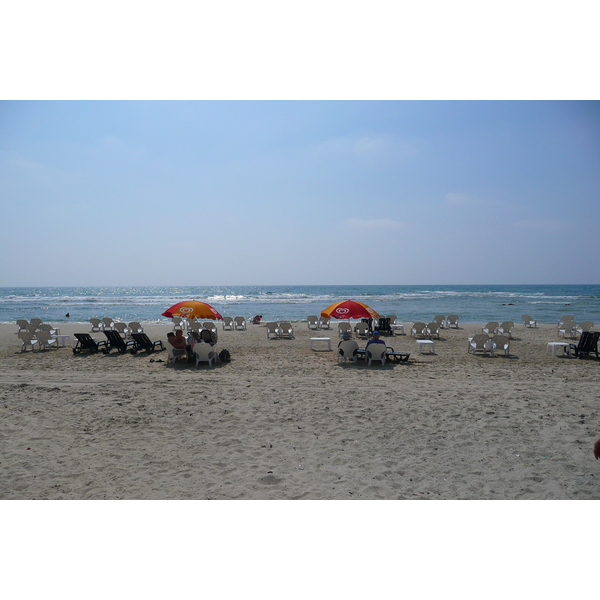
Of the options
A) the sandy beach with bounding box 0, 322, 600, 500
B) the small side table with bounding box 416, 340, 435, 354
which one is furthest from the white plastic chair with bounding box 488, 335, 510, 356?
the small side table with bounding box 416, 340, 435, 354

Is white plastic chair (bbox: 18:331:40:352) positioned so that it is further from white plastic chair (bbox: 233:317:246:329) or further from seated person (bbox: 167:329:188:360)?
white plastic chair (bbox: 233:317:246:329)

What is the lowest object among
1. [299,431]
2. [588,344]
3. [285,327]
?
[299,431]

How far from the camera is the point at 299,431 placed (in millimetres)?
5492

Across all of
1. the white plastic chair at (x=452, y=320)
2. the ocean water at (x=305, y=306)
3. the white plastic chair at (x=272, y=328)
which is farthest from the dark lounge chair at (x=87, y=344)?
the ocean water at (x=305, y=306)

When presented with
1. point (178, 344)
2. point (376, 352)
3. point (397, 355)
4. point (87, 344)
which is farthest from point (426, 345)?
point (87, 344)

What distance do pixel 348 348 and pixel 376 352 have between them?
0.70m

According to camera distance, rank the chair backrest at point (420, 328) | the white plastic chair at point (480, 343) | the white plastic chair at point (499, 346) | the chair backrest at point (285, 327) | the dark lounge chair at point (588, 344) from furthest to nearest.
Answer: the chair backrest at point (285, 327) < the chair backrest at point (420, 328) < the white plastic chair at point (480, 343) < the white plastic chair at point (499, 346) < the dark lounge chair at point (588, 344)

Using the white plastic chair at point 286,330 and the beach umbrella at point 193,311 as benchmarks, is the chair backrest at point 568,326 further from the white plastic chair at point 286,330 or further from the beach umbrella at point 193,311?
the beach umbrella at point 193,311

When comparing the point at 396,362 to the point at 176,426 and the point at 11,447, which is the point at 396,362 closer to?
the point at 176,426

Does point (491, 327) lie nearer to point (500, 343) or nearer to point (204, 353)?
point (500, 343)

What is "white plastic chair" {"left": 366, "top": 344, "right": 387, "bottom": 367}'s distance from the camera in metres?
9.55

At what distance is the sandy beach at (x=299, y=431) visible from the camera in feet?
13.2

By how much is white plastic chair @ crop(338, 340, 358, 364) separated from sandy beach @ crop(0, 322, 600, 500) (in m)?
0.50

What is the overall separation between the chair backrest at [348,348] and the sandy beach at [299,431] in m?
0.55
